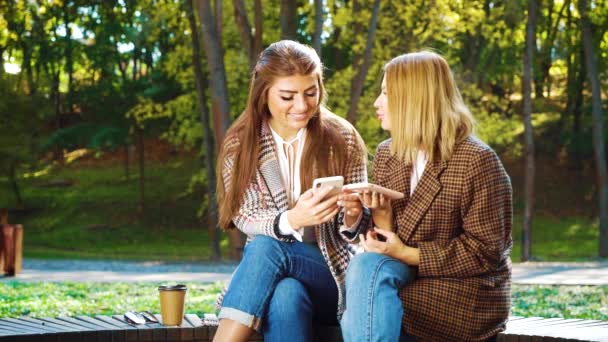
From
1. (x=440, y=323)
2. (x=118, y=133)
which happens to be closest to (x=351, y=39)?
(x=118, y=133)

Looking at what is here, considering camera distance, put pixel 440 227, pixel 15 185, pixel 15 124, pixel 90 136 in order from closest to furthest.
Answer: pixel 440 227
pixel 15 124
pixel 90 136
pixel 15 185

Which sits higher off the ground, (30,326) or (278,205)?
(278,205)

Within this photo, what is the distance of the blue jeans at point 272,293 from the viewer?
449cm

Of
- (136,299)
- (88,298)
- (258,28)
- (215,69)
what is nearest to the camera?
(136,299)

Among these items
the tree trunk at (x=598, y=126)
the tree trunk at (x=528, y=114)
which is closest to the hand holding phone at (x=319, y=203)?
the tree trunk at (x=528, y=114)

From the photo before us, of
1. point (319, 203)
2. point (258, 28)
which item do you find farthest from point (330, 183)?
point (258, 28)

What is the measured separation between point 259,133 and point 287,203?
0.41 m

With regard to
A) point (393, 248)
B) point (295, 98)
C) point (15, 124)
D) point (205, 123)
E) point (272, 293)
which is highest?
point (15, 124)

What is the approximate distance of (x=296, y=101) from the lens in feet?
16.5

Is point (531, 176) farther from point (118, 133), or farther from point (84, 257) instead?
point (118, 133)

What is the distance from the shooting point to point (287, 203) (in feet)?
16.6

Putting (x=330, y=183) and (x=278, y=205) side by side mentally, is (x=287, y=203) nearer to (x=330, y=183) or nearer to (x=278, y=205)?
(x=278, y=205)

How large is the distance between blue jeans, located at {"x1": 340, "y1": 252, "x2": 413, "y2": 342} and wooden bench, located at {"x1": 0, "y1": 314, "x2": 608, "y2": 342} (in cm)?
65

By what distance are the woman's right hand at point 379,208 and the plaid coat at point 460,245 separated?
10 cm
